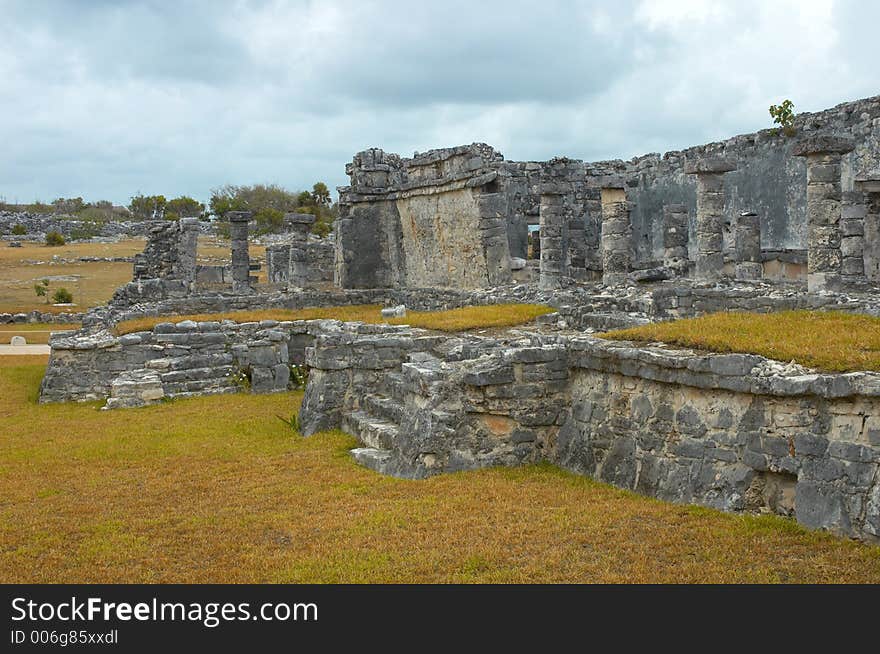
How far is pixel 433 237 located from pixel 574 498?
51.0 feet

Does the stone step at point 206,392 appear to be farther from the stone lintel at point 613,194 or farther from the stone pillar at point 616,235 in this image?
the stone lintel at point 613,194

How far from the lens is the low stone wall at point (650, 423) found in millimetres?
6457

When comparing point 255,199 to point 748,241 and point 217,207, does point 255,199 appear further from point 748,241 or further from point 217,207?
point 748,241

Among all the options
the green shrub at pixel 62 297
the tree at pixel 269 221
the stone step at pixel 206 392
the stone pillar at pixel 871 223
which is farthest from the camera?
the tree at pixel 269 221

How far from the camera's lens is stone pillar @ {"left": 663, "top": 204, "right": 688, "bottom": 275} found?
21453 millimetres

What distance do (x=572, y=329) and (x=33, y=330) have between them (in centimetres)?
2131

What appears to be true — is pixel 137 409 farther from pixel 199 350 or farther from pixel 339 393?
pixel 339 393

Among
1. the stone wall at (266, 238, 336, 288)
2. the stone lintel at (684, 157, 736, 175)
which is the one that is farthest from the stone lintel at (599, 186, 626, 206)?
the stone wall at (266, 238, 336, 288)

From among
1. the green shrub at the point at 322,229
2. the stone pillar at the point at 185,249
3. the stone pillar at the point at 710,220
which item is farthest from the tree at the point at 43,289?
the stone pillar at the point at 710,220

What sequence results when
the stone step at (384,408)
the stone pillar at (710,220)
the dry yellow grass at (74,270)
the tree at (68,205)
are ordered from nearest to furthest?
1. the stone step at (384,408)
2. the stone pillar at (710,220)
3. the dry yellow grass at (74,270)
4. the tree at (68,205)

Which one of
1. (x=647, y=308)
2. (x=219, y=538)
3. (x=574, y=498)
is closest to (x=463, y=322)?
(x=647, y=308)

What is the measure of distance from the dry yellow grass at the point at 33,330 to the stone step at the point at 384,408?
54.9 feet

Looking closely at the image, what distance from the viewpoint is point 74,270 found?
41.6 metres

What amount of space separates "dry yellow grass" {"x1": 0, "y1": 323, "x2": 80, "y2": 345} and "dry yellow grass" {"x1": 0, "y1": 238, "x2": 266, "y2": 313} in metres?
2.61
